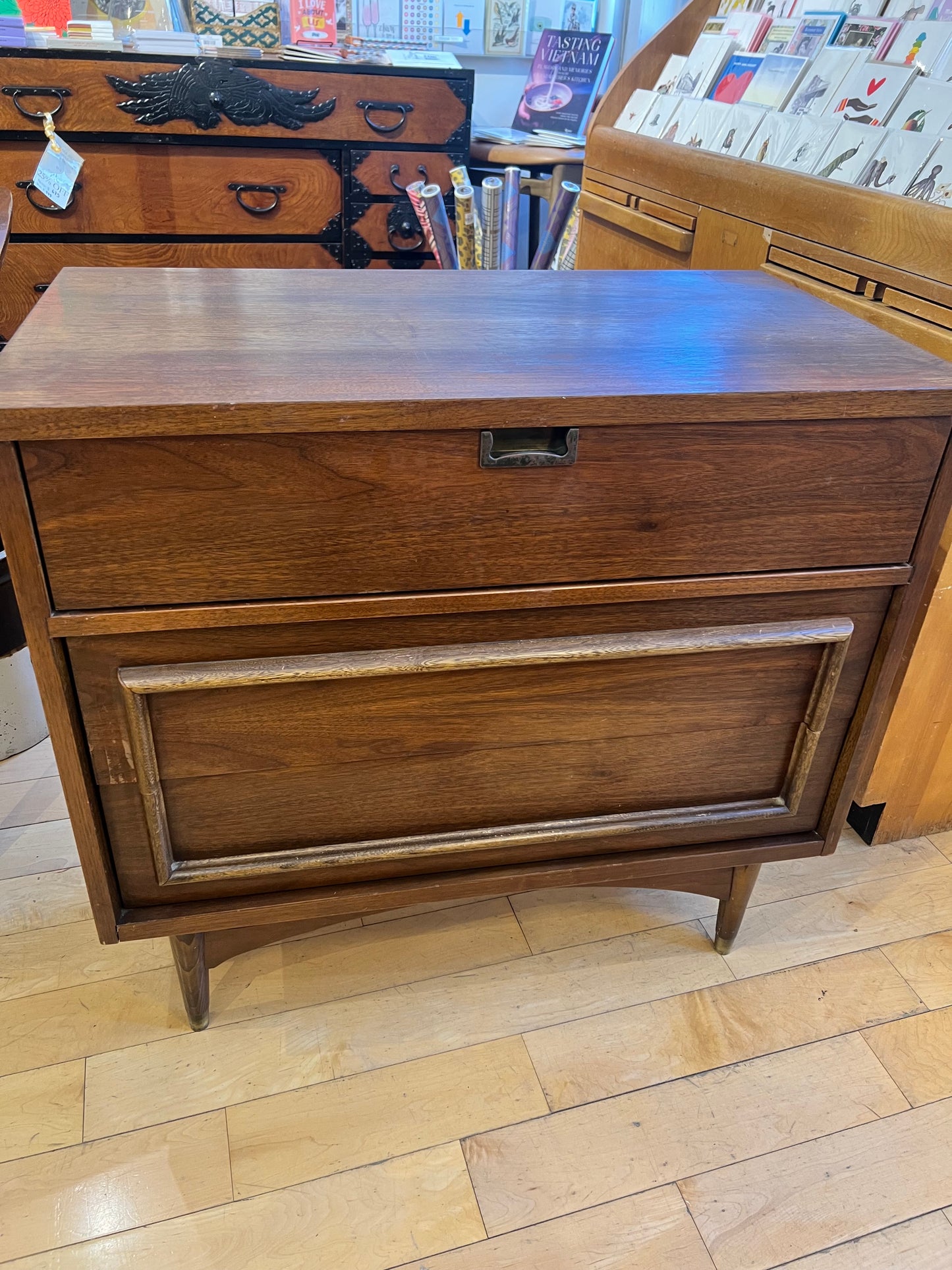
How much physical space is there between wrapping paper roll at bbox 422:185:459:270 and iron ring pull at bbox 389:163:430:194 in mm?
122

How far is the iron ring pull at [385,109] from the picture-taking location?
2.11m

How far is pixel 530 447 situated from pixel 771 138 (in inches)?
33.9

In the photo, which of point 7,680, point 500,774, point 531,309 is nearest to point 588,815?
point 500,774

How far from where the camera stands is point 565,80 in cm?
248

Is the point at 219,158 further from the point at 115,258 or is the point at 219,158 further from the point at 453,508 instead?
the point at 453,508

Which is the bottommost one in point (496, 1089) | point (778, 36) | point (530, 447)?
point (496, 1089)

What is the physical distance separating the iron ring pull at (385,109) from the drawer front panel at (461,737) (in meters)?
1.80

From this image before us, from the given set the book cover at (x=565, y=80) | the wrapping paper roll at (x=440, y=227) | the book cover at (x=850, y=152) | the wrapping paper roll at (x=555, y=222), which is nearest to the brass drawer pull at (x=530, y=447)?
the book cover at (x=850, y=152)

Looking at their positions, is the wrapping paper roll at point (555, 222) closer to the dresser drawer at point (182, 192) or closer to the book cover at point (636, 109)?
the book cover at point (636, 109)

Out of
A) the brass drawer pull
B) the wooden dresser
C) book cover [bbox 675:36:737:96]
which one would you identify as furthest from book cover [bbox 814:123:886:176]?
the wooden dresser

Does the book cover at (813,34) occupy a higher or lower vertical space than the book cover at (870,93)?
higher

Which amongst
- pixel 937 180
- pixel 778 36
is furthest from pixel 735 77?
pixel 937 180

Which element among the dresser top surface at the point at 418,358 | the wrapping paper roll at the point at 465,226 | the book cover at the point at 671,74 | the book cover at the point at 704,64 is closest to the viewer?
the dresser top surface at the point at 418,358

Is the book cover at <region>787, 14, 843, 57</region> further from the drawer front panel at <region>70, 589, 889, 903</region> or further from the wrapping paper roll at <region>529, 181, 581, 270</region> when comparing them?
the drawer front panel at <region>70, 589, 889, 903</region>
